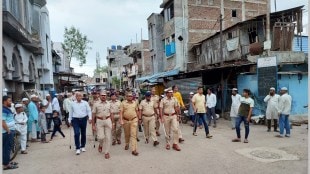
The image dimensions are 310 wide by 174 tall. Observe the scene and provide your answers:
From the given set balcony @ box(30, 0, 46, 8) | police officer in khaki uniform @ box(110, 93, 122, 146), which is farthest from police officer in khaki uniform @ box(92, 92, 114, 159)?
balcony @ box(30, 0, 46, 8)

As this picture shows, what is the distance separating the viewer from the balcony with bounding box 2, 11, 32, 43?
12.3 m

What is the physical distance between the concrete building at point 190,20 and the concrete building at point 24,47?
35.3ft

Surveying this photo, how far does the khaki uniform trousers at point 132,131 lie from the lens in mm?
8055

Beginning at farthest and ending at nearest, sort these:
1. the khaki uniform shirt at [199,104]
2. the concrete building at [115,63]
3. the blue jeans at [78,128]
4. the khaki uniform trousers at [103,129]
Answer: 1. the concrete building at [115,63]
2. the khaki uniform shirt at [199,104]
3. the blue jeans at [78,128]
4. the khaki uniform trousers at [103,129]

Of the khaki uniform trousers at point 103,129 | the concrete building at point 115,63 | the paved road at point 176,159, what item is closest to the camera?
the paved road at point 176,159

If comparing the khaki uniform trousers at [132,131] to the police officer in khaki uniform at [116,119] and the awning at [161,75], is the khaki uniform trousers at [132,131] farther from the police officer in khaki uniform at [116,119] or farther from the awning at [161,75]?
the awning at [161,75]

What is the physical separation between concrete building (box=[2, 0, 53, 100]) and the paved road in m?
6.00

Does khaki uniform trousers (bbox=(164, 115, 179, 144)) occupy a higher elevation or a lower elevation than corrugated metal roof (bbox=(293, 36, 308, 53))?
lower

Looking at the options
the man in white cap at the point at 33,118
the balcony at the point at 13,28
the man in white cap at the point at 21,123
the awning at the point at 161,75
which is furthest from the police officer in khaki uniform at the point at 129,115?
the awning at the point at 161,75

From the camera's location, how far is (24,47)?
18.2 meters

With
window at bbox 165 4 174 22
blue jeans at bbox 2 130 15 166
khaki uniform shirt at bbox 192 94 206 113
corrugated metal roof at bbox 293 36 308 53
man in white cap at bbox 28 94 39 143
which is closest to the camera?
blue jeans at bbox 2 130 15 166

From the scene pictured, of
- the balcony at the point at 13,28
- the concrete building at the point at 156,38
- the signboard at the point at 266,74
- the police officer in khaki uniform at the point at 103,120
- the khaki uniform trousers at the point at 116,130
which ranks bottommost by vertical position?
the khaki uniform trousers at the point at 116,130

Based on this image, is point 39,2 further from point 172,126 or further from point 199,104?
point 172,126

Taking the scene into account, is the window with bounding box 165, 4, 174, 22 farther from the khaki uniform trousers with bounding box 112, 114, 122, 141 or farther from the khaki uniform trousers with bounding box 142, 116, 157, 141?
the khaki uniform trousers with bounding box 142, 116, 157, 141
